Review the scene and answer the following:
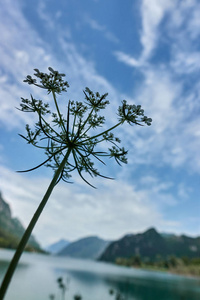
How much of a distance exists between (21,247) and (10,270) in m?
0.21

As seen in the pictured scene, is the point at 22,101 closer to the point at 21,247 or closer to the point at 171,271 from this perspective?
the point at 21,247

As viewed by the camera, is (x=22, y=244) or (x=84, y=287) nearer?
(x=22, y=244)

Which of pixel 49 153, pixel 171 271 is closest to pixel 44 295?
pixel 49 153

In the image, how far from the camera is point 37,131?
134 inches

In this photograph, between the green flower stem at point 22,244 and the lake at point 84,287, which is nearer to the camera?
the green flower stem at point 22,244

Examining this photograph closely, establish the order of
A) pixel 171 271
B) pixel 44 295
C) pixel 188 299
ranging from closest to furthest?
pixel 44 295 < pixel 188 299 < pixel 171 271

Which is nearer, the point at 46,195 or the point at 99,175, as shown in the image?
the point at 46,195

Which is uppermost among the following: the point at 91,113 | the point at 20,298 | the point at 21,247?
the point at 91,113

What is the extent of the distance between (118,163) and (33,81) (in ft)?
5.73

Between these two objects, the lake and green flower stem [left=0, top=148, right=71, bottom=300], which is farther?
the lake

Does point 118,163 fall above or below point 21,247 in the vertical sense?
above

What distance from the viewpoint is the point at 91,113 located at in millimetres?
3641

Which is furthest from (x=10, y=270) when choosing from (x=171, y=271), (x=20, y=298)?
(x=171, y=271)

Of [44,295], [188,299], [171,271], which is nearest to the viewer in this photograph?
[44,295]
